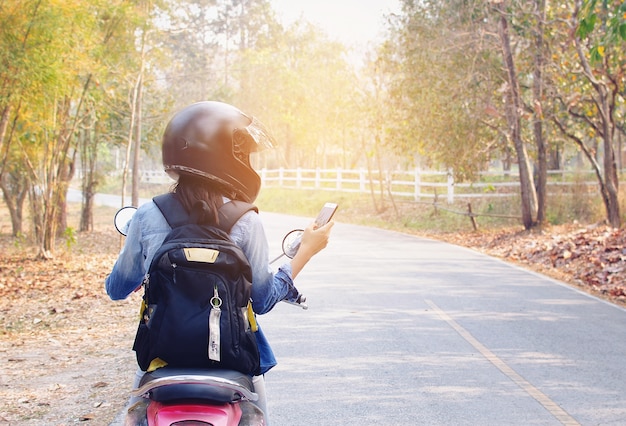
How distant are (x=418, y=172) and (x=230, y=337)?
3016 centimetres

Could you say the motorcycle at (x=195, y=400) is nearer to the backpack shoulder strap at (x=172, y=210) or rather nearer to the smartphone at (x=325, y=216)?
the backpack shoulder strap at (x=172, y=210)

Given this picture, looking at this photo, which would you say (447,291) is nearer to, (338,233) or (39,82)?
(39,82)

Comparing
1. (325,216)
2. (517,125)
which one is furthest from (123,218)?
(517,125)

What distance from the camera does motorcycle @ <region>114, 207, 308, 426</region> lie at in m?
2.71

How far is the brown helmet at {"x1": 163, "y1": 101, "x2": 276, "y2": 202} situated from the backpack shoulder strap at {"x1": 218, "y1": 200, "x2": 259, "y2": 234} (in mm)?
87

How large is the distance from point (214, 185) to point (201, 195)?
86mm

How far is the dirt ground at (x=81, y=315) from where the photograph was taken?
257 inches

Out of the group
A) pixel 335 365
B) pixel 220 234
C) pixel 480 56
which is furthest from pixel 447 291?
pixel 480 56

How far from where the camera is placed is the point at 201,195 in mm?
3109

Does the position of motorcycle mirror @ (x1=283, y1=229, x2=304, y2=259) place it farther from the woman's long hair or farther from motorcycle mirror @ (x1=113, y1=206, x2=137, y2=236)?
motorcycle mirror @ (x1=113, y1=206, x2=137, y2=236)

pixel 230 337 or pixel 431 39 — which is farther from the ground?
pixel 431 39

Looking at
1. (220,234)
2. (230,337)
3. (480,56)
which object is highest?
(480,56)

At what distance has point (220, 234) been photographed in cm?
299

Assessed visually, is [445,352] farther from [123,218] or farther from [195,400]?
[195,400]
